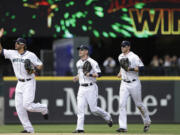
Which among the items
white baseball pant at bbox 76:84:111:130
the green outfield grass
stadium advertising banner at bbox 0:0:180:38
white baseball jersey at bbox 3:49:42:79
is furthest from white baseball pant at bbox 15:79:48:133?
stadium advertising banner at bbox 0:0:180:38

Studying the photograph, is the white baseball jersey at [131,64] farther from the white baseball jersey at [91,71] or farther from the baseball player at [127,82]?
the white baseball jersey at [91,71]

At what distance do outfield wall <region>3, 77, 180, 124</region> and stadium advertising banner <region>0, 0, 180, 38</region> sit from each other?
3200mm

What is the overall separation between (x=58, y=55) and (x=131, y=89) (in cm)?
1063

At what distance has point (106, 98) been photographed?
55.1 ft

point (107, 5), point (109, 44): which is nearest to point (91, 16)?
point (107, 5)

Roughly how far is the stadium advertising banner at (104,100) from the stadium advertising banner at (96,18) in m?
3.32

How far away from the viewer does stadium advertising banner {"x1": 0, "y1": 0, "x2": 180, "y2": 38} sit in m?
19.6

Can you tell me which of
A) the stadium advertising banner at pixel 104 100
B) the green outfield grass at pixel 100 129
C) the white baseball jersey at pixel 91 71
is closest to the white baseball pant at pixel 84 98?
the white baseball jersey at pixel 91 71

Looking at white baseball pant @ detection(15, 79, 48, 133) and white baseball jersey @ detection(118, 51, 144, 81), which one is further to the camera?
white baseball jersey @ detection(118, 51, 144, 81)

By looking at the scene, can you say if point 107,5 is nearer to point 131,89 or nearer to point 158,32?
point 158,32

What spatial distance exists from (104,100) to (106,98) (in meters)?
0.08

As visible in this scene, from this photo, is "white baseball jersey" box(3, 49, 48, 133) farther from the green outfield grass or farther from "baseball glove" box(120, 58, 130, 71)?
"baseball glove" box(120, 58, 130, 71)

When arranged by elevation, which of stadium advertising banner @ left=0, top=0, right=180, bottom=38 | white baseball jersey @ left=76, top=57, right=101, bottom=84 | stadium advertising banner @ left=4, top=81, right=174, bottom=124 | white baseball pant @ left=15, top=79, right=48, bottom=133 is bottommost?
stadium advertising banner @ left=4, top=81, right=174, bottom=124

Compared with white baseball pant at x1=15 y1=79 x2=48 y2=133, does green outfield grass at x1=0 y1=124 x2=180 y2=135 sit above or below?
below
